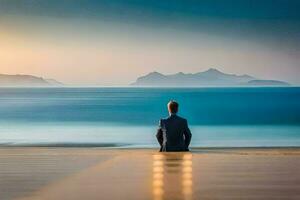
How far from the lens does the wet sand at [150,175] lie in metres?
2.52

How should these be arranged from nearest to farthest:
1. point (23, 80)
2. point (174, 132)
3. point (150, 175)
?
1. point (150, 175)
2. point (174, 132)
3. point (23, 80)

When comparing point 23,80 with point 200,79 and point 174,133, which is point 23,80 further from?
point 174,133

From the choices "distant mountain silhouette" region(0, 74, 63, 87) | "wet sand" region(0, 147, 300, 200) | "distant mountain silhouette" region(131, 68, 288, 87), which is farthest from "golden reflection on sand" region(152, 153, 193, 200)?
"distant mountain silhouette" region(0, 74, 63, 87)

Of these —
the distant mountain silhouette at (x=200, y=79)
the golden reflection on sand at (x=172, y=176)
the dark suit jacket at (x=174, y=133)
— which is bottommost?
the golden reflection on sand at (x=172, y=176)

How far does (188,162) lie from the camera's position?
367cm

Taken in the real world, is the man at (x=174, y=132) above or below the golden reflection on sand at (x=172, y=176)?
above

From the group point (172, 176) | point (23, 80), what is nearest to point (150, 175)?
point (172, 176)

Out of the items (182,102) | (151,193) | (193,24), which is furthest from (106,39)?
(182,102)

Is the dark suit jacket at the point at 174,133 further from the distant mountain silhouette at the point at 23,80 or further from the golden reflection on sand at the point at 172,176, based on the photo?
the distant mountain silhouette at the point at 23,80

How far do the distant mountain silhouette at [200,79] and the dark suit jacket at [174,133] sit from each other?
204 inches

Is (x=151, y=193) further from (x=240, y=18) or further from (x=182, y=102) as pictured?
(x=182, y=102)

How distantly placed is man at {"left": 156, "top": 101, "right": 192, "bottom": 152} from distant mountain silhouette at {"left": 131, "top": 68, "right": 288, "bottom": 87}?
5.18 metres

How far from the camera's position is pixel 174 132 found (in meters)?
3.94

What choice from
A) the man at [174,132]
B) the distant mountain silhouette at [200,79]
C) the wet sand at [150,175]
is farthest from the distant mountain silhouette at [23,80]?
the man at [174,132]
